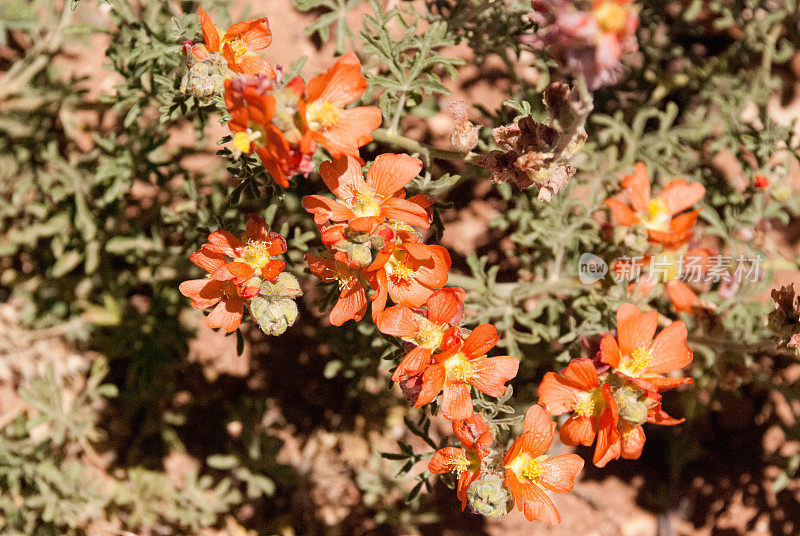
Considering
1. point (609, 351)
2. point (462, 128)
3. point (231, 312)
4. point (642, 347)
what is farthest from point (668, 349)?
point (231, 312)

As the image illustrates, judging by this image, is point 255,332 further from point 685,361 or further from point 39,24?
point 685,361

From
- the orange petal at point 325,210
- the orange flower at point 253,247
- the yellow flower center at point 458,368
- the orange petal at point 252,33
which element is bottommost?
the yellow flower center at point 458,368

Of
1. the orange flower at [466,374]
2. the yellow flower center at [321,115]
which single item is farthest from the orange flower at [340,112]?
the orange flower at [466,374]

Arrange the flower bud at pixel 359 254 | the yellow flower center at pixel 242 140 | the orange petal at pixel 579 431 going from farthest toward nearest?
A: the orange petal at pixel 579 431
the flower bud at pixel 359 254
the yellow flower center at pixel 242 140

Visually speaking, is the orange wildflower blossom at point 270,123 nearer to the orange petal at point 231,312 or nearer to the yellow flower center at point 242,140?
the yellow flower center at point 242,140

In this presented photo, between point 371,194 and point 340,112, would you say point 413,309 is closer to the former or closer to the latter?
point 371,194

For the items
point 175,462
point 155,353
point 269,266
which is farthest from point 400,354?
point 175,462

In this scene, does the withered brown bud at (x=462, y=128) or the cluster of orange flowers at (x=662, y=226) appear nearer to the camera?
the withered brown bud at (x=462, y=128)
